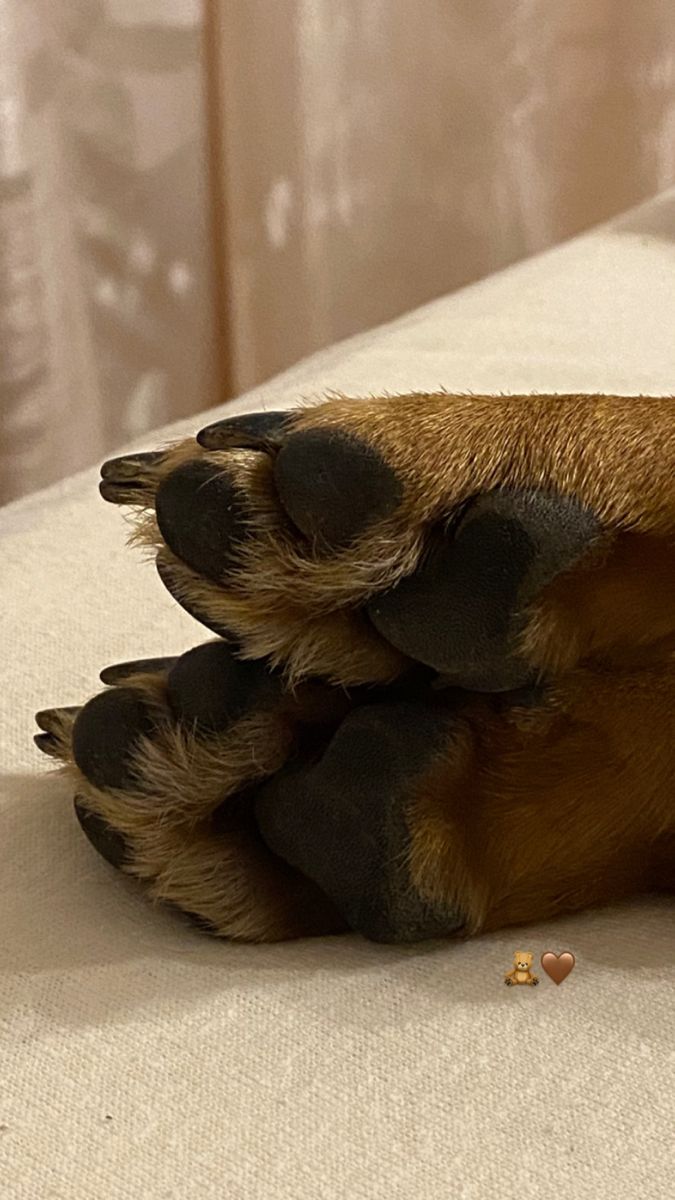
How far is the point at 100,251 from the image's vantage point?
183 centimetres

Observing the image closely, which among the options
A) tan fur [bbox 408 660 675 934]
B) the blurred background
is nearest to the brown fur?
tan fur [bbox 408 660 675 934]

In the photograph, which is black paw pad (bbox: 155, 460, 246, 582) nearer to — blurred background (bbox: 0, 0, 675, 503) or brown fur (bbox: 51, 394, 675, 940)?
brown fur (bbox: 51, 394, 675, 940)

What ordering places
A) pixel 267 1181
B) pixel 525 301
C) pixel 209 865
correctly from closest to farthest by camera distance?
pixel 267 1181 < pixel 209 865 < pixel 525 301

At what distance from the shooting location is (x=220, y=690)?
0.55 m

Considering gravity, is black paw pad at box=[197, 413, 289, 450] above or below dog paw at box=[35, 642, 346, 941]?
above

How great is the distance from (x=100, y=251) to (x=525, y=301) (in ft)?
2.30

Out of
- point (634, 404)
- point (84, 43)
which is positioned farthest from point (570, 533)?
point (84, 43)

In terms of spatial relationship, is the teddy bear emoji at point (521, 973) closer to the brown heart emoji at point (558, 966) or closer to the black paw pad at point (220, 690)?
the brown heart emoji at point (558, 966)

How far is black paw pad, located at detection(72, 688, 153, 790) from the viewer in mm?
568

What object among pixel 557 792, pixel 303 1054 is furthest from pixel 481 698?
pixel 303 1054

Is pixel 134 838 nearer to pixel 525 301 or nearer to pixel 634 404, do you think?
pixel 634 404

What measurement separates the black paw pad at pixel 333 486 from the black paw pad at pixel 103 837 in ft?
0.56

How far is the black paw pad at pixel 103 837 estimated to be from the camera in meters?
0.59

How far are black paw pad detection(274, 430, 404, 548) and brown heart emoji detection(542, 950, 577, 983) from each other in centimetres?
19
